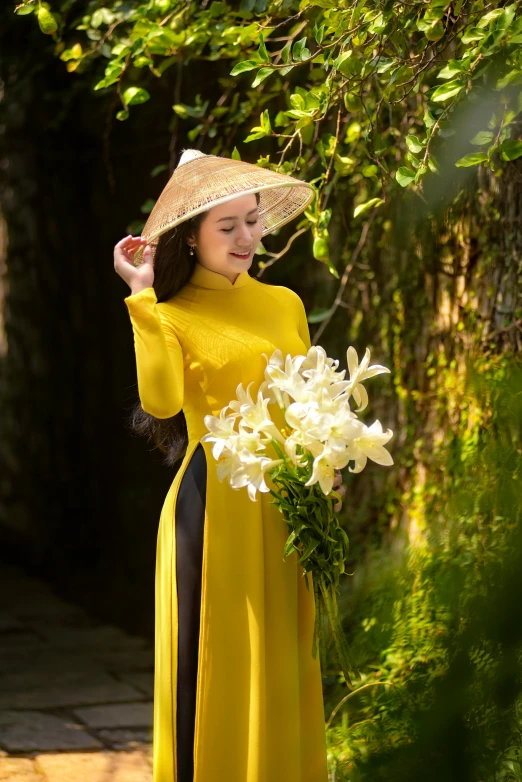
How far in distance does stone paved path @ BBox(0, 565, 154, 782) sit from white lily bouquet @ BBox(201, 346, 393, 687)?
1.50m

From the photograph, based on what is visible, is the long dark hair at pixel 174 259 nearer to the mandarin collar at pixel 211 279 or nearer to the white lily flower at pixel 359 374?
the mandarin collar at pixel 211 279

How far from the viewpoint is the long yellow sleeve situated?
1.94m

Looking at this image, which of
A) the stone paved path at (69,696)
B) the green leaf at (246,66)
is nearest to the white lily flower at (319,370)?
the green leaf at (246,66)

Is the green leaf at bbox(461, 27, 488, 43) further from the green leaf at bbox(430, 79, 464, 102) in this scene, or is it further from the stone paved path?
the stone paved path

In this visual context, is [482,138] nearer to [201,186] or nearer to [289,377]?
[201,186]

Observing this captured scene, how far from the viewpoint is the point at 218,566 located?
6.82ft

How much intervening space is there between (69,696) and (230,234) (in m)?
2.43

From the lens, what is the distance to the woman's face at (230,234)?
6.89 feet

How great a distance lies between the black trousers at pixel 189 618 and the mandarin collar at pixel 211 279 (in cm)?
39

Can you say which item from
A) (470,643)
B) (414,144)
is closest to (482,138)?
(414,144)

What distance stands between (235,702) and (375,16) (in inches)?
61.2

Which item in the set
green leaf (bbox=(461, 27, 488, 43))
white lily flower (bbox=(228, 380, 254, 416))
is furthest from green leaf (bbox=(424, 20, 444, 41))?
white lily flower (bbox=(228, 380, 254, 416))

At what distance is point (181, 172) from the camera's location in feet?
7.14

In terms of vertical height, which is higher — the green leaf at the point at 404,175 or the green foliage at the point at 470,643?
the green leaf at the point at 404,175
